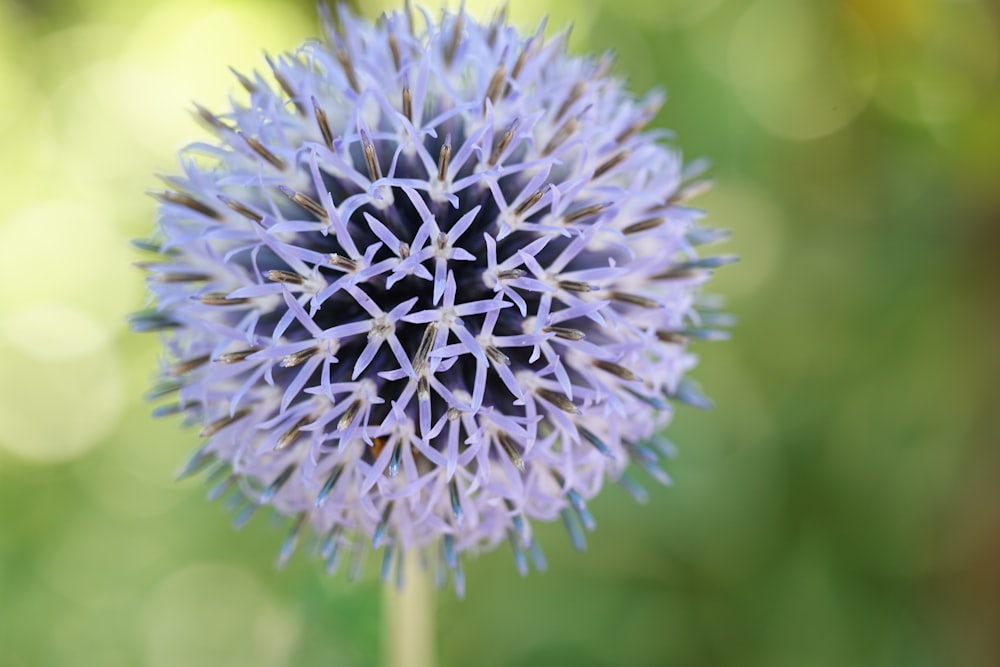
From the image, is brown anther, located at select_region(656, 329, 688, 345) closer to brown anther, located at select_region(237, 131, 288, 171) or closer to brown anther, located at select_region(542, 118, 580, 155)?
brown anther, located at select_region(542, 118, 580, 155)

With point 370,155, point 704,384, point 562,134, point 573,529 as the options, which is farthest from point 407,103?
point 704,384

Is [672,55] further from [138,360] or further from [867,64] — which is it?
[138,360]

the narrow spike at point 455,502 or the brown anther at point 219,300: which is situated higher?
the brown anther at point 219,300

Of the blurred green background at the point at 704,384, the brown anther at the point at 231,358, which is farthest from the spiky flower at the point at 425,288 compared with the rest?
the blurred green background at the point at 704,384

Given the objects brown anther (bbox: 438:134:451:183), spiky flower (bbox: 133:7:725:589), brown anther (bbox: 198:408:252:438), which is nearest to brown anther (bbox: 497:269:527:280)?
spiky flower (bbox: 133:7:725:589)

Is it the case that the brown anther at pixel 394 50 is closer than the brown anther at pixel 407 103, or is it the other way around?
the brown anther at pixel 407 103

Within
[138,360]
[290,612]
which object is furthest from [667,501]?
[138,360]

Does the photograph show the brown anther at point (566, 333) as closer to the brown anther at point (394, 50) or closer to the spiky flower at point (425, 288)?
the spiky flower at point (425, 288)
